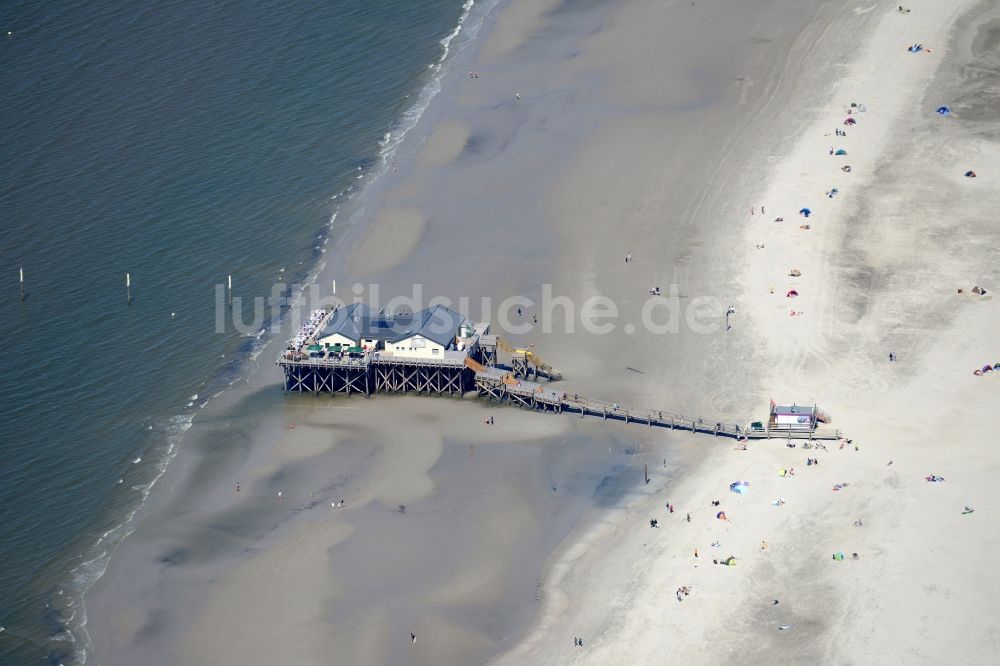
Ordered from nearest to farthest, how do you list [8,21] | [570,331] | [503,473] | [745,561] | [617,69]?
[745,561] < [503,473] < [570,331] < [617,69] < [8,21]

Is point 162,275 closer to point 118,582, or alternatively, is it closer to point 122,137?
point 122,137

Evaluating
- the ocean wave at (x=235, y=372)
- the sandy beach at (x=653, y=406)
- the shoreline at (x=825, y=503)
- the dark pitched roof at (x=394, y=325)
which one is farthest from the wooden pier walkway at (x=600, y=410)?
the ocean wave at (x=235, y=372)

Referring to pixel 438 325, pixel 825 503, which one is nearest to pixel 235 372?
pixel 438 325

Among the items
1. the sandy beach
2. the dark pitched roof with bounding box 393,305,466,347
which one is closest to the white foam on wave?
the sandy beach

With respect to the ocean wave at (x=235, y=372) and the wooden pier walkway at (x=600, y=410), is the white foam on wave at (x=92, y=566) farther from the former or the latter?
the wooden pier walkway at (x=600, y=410)

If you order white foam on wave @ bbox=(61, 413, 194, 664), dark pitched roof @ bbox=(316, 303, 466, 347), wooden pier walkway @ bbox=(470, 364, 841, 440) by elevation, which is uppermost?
dark pitched roof @ bbox=(316, 303, 466, 347)

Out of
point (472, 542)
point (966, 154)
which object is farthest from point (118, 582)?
point (966, 154)

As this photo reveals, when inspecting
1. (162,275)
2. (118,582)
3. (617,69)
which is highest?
(617,69)

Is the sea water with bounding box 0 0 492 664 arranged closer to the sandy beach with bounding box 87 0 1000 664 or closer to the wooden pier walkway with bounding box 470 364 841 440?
the sandy beach with bounding box 87 0 1000 664
